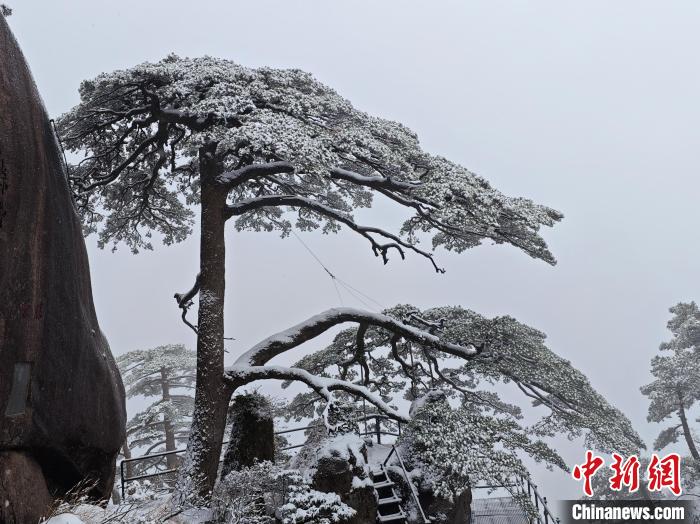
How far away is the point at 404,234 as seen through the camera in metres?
12.2

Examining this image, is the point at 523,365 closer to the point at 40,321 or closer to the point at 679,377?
the point at 40,321

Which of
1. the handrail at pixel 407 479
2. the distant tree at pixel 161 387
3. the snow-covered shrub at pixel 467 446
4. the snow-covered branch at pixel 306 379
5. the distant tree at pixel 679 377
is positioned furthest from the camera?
the distant tree at pixel 161 387

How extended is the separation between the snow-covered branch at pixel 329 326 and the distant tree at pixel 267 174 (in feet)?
0.10

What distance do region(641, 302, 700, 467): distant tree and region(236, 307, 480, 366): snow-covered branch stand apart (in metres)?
12.3

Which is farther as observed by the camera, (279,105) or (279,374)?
(279,374)

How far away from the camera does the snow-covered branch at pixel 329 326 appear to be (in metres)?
10.6

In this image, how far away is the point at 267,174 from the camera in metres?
10.8

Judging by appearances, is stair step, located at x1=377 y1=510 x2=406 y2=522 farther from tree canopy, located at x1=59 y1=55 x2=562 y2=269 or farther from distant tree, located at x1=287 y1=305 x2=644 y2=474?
tree canopy, located at x1=59 y1=55 x2=562 y2=269

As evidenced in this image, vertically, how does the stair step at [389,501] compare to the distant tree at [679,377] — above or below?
below

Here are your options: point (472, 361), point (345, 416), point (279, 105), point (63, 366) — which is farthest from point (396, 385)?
point (63, 366)

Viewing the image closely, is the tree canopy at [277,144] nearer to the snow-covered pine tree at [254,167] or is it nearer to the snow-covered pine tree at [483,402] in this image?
the snow-covered pine tree at [254,167]

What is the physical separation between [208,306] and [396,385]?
5.91m

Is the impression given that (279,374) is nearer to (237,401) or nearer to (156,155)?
(237,401)

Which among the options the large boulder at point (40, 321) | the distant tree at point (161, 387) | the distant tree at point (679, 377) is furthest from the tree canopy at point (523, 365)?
the distant tree at point (161, 387)
